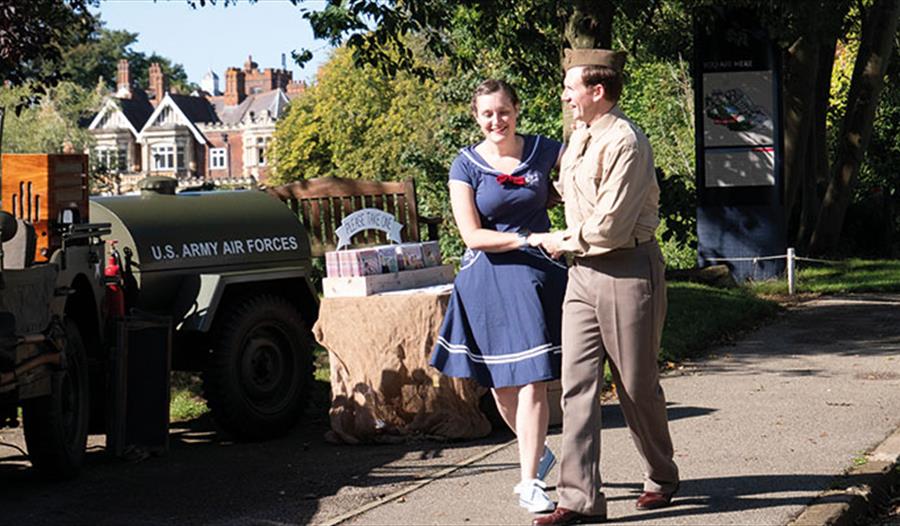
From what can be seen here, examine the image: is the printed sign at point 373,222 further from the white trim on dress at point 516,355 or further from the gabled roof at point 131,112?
the gabled roof at point 131,112

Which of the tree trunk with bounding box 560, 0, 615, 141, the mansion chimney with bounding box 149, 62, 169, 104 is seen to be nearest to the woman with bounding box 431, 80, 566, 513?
the tree trunk with bounding box 560, 0, 615, 141

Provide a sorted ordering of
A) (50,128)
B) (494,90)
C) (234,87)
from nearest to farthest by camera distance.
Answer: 1. (494,90)
2. (50,128)
3. (234,87)

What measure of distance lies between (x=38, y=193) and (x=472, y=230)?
2.97 metres

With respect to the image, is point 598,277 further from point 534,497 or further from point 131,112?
point 131,112

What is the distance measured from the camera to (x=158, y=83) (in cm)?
13925

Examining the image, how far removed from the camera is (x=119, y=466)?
9.34 metres

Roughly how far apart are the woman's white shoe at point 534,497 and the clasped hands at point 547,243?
1.04 m

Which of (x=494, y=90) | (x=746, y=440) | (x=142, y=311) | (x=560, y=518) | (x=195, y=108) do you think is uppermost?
(x=195, y=108)

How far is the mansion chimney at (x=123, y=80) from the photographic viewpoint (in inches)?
5374

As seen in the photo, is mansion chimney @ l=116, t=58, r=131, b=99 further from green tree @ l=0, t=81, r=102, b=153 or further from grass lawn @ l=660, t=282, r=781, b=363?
grass lawn @ l=660, t=282, r=781, b=363

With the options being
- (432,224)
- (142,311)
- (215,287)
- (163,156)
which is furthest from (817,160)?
(163,156)

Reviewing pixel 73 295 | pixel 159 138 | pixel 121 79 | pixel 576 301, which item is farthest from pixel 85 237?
pixel 121 79

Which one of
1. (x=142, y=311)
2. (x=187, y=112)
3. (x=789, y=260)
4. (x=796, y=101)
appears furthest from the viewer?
(x=187, y=112)

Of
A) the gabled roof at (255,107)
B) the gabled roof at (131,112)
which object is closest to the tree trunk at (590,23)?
the gabled roof at (255,107)
